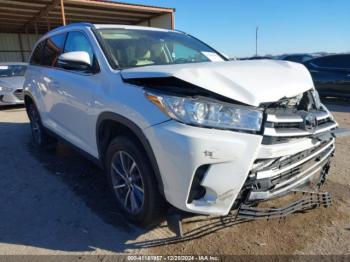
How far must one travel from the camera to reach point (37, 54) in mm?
5375

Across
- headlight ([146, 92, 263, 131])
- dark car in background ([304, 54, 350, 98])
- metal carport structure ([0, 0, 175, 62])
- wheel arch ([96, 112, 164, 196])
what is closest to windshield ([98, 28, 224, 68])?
wheel arch ([96, 112, 164, 196])

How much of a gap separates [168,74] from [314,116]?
3.94 ft

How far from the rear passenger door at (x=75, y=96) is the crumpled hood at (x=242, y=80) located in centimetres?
65

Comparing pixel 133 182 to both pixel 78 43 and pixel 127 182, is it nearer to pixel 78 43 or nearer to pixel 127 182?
pixel 127 182

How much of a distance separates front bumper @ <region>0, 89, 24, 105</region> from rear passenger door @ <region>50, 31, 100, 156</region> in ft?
21.5

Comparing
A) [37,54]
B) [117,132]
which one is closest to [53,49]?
[37,54]

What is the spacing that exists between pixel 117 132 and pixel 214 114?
43.1 inches

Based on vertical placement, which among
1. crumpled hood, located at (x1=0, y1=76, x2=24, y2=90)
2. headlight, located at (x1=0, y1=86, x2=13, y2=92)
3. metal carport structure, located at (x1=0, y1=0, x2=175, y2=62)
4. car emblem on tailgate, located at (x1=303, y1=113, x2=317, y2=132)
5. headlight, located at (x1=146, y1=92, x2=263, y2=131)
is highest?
metal carport structure, located at (x1=0, y1=0, x2=175, y2=62)

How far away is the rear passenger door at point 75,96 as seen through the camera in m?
3.26

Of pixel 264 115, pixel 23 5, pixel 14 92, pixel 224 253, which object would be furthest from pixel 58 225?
pixel 23 5

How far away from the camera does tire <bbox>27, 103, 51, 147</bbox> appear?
5316 mm

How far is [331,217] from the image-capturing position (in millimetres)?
3059

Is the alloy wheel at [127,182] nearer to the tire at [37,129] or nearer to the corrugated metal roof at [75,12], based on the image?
the tire at [37,129]

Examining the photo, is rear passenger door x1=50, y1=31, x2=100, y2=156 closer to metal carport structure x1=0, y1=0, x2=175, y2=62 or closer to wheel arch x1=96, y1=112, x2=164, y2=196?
wheel arch x1=96, y1=112, x2=164, y2=196
